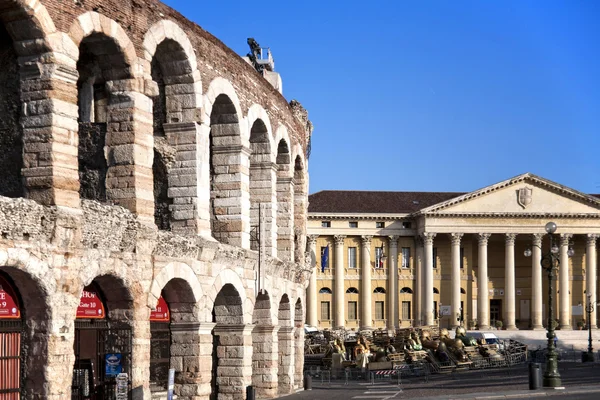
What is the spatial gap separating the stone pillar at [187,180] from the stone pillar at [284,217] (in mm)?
9474

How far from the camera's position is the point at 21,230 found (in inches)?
688

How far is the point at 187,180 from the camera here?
24.9 metres

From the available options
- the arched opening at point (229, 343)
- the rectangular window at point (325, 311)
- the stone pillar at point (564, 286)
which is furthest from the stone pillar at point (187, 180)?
the stone pillar at point (564, 286)

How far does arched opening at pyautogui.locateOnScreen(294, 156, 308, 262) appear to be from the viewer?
122 feet

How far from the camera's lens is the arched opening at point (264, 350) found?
31.0 metres

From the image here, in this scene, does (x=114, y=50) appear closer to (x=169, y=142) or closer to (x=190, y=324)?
(x=169, y=142)

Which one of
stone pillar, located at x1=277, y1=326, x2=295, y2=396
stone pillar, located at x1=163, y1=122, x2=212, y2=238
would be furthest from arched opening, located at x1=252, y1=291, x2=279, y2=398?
stone pillar, located at x1=163, y1=122, x2=212, y2=238

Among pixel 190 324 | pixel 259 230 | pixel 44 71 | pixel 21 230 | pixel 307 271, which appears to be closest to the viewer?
pixel 21 230

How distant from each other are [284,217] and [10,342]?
16.8m

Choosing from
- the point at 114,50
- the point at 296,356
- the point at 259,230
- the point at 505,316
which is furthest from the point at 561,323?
the point at 114,50

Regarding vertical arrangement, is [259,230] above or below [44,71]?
below

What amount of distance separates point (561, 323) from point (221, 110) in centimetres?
7112

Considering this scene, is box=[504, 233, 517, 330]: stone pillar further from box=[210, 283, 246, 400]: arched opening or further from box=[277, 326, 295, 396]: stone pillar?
box=[210, 283, 246, 400]: arched opening

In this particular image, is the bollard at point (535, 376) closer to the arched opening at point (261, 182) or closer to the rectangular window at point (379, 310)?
the arched opening at point (261, 182)
